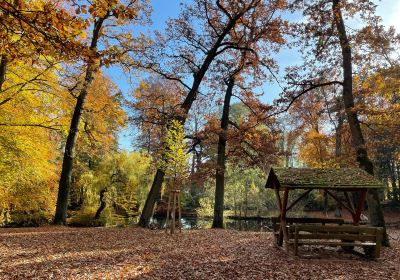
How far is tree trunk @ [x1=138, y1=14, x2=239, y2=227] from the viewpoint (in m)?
17.0

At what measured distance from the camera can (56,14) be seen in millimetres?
4793

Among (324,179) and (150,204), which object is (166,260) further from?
(150,204)

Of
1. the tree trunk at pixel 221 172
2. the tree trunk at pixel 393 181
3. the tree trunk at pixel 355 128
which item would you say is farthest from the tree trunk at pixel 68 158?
the tree trunk at pixel 393 181

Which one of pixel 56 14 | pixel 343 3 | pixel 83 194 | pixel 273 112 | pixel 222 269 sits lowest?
pixel 222 269

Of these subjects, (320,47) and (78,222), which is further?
(78,222)

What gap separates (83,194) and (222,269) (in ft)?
66.5

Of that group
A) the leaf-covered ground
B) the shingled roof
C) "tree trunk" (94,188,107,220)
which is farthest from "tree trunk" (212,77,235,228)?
"tree trunk" (94,188,107,220)

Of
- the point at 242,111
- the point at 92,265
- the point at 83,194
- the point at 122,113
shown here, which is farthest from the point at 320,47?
the point at 242,111

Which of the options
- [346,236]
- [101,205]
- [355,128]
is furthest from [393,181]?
[346,236]

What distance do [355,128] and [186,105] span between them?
8.53 meters

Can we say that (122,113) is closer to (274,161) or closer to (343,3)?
(274,161)

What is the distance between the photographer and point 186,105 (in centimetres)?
1839

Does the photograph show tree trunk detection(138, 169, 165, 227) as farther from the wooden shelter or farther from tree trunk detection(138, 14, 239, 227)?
the wooden shelter

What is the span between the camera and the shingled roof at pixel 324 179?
10.7 meters
